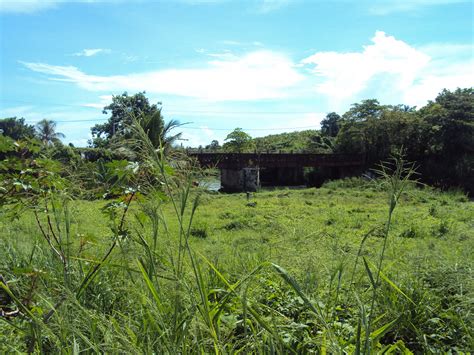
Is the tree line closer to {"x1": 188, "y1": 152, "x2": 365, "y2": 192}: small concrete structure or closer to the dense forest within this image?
{"x1": 188, "y1": 152, "x2": 365, "y2": 192}: small concrete structure

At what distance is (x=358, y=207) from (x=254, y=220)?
15.0ft

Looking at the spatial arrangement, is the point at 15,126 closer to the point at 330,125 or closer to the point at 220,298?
the point at 330,125

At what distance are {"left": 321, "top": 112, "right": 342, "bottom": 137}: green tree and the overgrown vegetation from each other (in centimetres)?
3835

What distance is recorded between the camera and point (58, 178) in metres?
2.11

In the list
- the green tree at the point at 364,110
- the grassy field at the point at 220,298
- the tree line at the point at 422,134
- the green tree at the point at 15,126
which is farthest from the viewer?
the green tree at the point at 15,126

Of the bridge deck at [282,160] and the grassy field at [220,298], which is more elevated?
the bridge deck at [282,160]

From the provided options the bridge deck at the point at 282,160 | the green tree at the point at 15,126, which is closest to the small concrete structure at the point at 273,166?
the bridge deck at the point at 282,160

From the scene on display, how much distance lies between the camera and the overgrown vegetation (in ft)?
4.44

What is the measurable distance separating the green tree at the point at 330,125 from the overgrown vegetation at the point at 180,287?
3835 cm

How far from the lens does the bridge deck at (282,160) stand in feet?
76.9

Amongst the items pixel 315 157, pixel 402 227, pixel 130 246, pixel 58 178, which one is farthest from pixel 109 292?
pixel 315 157

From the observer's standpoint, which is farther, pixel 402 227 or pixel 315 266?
pixel 402 227

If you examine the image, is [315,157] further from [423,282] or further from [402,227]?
[423,282]

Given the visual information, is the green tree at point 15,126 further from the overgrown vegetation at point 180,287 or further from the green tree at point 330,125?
the overgrown vegetation at point 180,287
